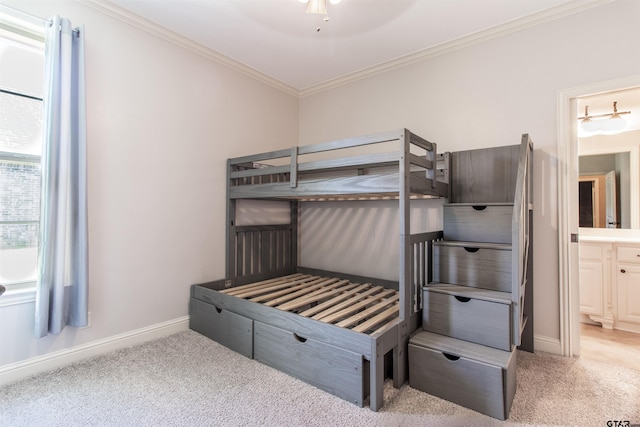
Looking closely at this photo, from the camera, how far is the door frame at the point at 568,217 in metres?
2.18

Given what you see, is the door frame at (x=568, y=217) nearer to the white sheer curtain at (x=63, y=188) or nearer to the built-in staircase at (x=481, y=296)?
the built-in staircase at (x=481, y=296)

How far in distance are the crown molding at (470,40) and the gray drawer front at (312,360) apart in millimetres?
2546

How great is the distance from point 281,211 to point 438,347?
7.15ft

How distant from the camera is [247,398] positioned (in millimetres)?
1679

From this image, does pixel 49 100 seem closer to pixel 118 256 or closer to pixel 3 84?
pixel 3 84

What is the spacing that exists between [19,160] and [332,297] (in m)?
2.31

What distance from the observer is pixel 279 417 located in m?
1.53

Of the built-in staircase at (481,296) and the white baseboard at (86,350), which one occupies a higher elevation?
the built-in staircase at (481,296)

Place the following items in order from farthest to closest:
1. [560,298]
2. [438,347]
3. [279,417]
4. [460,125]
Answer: [460,125] < [560,298] < [438,347] < [279,417]

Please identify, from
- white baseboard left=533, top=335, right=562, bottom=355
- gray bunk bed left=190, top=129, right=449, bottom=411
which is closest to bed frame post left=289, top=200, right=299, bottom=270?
gray bunk bed left=190, top=129, right=449, bottom=411

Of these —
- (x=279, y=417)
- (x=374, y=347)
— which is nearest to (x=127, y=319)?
(x=279, y=417)

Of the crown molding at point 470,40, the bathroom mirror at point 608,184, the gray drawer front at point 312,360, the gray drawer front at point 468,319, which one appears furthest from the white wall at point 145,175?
the bathroom mirror at point 608,184

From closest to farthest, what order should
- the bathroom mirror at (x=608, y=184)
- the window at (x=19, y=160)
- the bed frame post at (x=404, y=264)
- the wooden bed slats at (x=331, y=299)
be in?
the bed frame post at (x=404, y=264)
the window at (x=19, y=160)
the wooden bed slats at (x=331, y=299)
the bathroom mirror at (x=608, y=184)

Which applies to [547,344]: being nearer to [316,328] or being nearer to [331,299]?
[331,299]
